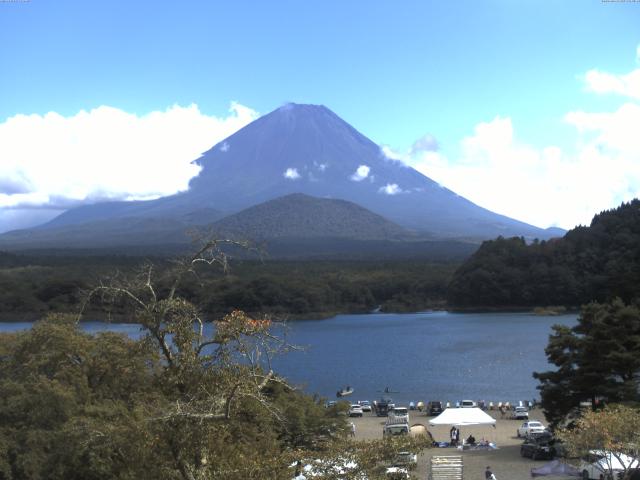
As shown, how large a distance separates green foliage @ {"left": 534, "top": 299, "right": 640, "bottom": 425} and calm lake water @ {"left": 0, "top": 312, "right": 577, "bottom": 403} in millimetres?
5959

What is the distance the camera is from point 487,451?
1330 cm

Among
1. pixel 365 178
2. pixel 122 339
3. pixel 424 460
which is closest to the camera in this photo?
pixel 122 339

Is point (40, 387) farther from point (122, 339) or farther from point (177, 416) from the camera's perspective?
point (177, 416)

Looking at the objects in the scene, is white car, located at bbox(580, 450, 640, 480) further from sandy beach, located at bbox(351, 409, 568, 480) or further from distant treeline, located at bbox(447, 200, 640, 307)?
distant treeline, located at bbox(447, 200, 640, 307)

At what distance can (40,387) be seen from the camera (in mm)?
8219

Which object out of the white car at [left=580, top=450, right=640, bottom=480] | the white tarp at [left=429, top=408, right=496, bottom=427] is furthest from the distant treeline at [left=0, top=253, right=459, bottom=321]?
the white car at [left=580, top=450, right=640, bottom=480]

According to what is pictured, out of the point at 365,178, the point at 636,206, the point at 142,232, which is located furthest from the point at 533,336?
the point at 365,178

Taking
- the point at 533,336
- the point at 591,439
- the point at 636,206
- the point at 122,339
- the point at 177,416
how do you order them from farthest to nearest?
the point at 636,206 < the point at 533,336 < the point at 122,339 < the point at 591,439 < the point at 177,416

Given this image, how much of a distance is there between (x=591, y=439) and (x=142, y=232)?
10822 cm

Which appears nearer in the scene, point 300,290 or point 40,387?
point 40,387

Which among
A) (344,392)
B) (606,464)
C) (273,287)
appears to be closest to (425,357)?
(344,392)

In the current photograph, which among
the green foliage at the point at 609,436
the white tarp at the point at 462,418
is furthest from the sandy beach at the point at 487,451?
the green foliage at the point at 609,436

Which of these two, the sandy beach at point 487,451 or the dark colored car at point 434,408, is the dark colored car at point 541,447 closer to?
the sandy beach at point 487,451

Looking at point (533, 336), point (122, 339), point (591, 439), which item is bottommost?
point (533, 336)
